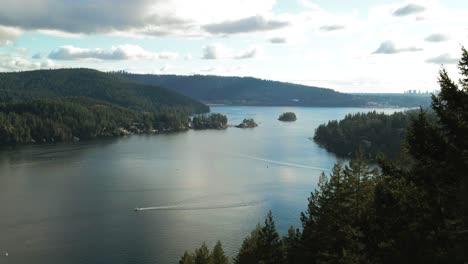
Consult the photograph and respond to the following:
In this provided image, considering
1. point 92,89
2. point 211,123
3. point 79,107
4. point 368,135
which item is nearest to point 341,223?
point 368,135

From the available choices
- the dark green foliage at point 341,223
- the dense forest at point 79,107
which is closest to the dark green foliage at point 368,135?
the dense forest at point 79,107

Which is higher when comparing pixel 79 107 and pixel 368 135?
pixel 79 107

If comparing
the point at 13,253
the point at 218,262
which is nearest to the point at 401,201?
Answer: the point at 218,262

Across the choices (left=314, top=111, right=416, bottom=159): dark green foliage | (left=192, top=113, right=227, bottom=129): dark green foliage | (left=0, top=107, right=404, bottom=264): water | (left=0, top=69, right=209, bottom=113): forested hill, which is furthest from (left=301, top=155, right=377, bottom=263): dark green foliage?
(left=0, top=69, right=209, bottom=113): forested hill

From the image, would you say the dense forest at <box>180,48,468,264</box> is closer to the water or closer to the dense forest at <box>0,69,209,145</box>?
the water

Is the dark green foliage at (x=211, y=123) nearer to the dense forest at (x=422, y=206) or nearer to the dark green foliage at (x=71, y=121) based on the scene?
the dark green foliage at (x=71, y=121)

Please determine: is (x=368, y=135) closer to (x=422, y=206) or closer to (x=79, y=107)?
(x=79, y=107)
